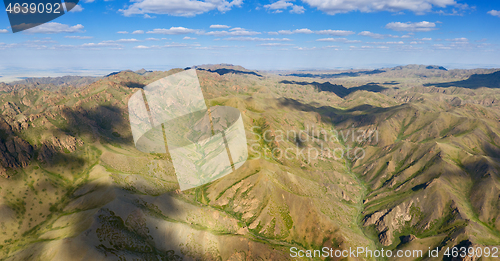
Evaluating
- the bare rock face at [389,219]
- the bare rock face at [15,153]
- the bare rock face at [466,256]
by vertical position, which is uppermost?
the bare rock face at [15,153]

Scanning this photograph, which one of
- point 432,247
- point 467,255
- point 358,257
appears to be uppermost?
point 467,255

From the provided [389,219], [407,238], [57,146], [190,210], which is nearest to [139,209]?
[190,210]

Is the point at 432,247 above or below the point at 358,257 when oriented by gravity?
above

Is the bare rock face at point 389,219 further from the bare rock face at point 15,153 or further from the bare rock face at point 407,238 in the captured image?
the bare rock face at point 15,153

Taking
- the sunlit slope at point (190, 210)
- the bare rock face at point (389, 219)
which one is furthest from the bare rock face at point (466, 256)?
the bare rock face at point (389, 219)

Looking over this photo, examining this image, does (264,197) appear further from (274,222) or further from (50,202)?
(50,202)

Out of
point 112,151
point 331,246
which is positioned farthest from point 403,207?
point 112,151

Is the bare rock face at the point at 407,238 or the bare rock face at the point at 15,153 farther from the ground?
the bare rock face at the point at 15,153

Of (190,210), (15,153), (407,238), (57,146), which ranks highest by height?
(15,153)

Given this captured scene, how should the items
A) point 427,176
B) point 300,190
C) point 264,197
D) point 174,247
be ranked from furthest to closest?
point 427,176 → point 300,190 → point 264,197 → point 174,247

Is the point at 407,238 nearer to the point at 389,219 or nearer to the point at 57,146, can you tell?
the point at 389,219

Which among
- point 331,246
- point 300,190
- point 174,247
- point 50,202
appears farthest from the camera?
point 300,190
